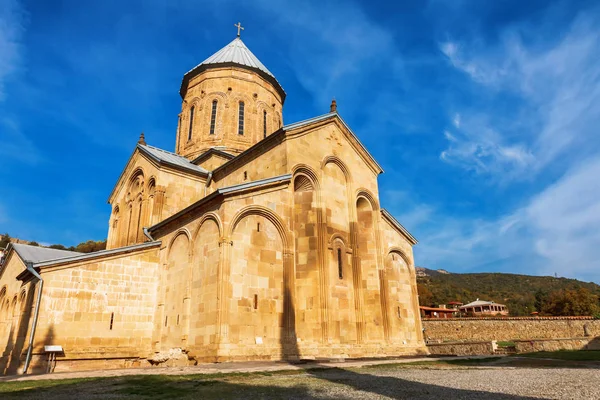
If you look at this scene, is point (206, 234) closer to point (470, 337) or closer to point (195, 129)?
point (195, 129)

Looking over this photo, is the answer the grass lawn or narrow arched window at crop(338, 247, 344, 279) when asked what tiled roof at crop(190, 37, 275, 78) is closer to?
narrow arched window at crop(338, 247, 344, 279)

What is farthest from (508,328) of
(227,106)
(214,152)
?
(227,106)

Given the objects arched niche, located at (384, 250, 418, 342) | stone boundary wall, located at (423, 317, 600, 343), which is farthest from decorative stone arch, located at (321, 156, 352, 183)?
stone boundary wall, located at (423, 317, 600, 343)

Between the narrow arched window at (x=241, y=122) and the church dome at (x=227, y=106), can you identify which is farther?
the narrow arched window at (x=241, y=122)

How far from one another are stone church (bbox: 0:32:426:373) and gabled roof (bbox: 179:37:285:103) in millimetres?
6830

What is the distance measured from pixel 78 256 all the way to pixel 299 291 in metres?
6.80

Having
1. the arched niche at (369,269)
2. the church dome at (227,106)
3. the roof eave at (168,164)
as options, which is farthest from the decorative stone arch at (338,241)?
the church dome at (227,106)

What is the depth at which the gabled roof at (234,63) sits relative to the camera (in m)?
21.1

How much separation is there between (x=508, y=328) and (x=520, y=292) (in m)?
41.2

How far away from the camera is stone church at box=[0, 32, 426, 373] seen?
11.0 m

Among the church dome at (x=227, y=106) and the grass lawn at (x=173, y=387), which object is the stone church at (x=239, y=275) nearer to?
the grass lawn at (x=173, y=387)

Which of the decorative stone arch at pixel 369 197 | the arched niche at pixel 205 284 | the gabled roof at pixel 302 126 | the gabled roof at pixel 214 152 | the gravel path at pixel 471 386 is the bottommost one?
the gravel path at pixel 471 386

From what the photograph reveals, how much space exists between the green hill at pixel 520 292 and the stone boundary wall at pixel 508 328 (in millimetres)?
11831

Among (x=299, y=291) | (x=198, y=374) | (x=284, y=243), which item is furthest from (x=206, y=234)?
(x=198, y=374)
